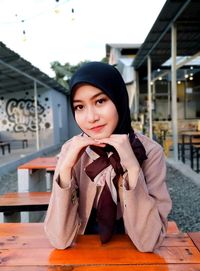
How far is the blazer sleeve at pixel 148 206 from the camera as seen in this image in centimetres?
107

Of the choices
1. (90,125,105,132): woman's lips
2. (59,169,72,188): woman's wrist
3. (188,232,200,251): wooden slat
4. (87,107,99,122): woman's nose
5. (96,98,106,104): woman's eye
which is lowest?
(188,232,200,251): wooden slat

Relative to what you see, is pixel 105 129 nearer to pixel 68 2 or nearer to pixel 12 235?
pixel 12 235

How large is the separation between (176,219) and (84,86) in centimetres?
323

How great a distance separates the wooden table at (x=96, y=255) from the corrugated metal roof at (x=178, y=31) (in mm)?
5976

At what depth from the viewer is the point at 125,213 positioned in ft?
3.58

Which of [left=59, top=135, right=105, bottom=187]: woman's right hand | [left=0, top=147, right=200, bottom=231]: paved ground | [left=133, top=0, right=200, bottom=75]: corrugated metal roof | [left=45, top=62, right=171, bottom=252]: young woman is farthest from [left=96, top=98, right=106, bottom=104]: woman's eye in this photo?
[left=133, top=0, right=200, bottom=75]: corrugated metal roof

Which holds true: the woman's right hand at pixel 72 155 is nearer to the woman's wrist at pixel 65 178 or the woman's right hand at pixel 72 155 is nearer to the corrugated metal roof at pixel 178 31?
the woman's wrist at pixel 65 178

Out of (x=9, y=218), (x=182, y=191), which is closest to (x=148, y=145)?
(x=9, y=218)

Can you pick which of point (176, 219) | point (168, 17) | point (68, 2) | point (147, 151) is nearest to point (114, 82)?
point (147, 151)

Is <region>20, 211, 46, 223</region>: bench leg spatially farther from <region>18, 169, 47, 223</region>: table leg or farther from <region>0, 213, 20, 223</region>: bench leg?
<region>0, 213, 20, 223</region>: bench leg

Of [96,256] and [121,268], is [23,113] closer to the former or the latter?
[96,256]

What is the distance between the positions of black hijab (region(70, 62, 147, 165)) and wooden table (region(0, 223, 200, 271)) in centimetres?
33

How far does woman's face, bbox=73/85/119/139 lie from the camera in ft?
3.66

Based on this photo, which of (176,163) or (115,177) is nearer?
(115,177)
